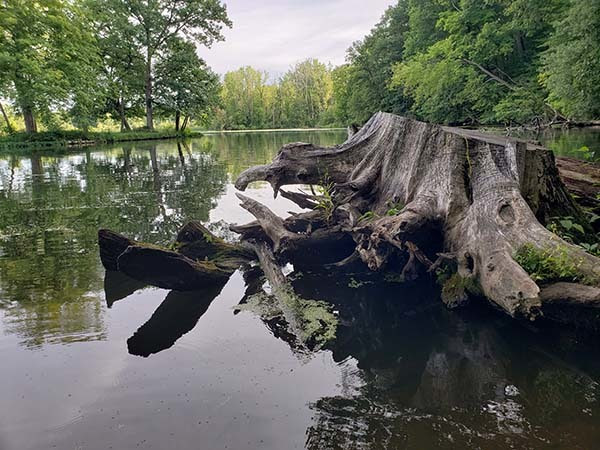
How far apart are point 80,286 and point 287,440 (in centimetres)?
360

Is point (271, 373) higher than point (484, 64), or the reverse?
point (484, 64)

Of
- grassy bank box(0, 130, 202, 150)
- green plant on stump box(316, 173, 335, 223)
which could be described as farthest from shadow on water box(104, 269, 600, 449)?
grassy bank box(0, 130, 202, 150)

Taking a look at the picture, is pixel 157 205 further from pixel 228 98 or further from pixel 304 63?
pixel 304 63

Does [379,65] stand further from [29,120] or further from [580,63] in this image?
[580,63]

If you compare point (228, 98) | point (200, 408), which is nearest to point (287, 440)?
point (200, 408)

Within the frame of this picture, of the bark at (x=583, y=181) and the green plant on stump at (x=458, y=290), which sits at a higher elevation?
the bark at (x=583, y=181)

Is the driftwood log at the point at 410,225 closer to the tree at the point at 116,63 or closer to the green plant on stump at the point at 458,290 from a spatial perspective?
the green plant on stump at the point at 458,290

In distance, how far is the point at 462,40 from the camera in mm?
26344

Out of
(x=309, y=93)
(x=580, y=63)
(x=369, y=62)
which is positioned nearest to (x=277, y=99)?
(x=309, y=93)

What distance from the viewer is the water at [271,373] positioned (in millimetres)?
2557

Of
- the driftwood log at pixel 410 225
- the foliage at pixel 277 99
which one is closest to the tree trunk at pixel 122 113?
the driftwood log at pixel 410 225

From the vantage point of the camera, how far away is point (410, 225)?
4270mm

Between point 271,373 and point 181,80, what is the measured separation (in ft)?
151

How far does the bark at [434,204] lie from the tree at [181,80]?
41417 millimetres
